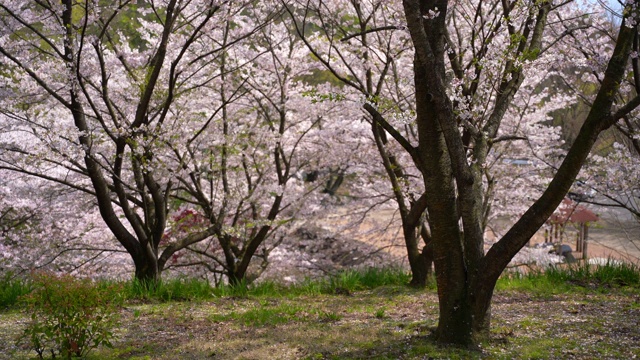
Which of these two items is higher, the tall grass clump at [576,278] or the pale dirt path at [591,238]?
the pale dirt path at [591,238]

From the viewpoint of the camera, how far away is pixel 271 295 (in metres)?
5.69

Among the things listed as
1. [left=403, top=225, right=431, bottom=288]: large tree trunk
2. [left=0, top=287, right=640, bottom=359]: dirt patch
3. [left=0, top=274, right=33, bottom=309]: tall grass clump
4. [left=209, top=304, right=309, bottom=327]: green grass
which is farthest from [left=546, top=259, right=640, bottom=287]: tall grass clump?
[left=0, top=274, right=33, bottom=309]: tall grass clump

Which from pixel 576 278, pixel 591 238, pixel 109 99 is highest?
pixel 109 99

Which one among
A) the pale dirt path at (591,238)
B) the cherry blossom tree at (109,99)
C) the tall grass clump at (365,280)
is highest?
the cherry blossom tree at (109,99)

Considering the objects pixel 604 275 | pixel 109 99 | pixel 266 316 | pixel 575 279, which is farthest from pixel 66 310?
pixel 604 275

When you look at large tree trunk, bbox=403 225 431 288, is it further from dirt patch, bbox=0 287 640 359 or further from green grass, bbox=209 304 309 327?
green grass, bbox=209 304 309 327

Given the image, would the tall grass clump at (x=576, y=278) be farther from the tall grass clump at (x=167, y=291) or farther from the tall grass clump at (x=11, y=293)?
the tall grass clump at (x=11, y=293)

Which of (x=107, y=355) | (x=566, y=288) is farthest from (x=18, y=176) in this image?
(x=566, y=288)

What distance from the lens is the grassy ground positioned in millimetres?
3602

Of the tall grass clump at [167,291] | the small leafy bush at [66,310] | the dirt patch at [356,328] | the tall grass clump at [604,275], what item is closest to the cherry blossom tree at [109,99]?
the tall grass clump at [167,291]

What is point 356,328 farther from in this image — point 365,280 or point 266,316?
point 365,280

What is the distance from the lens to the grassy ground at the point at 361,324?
11.8ft

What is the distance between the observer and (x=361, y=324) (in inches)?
171

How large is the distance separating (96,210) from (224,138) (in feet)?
9.47
